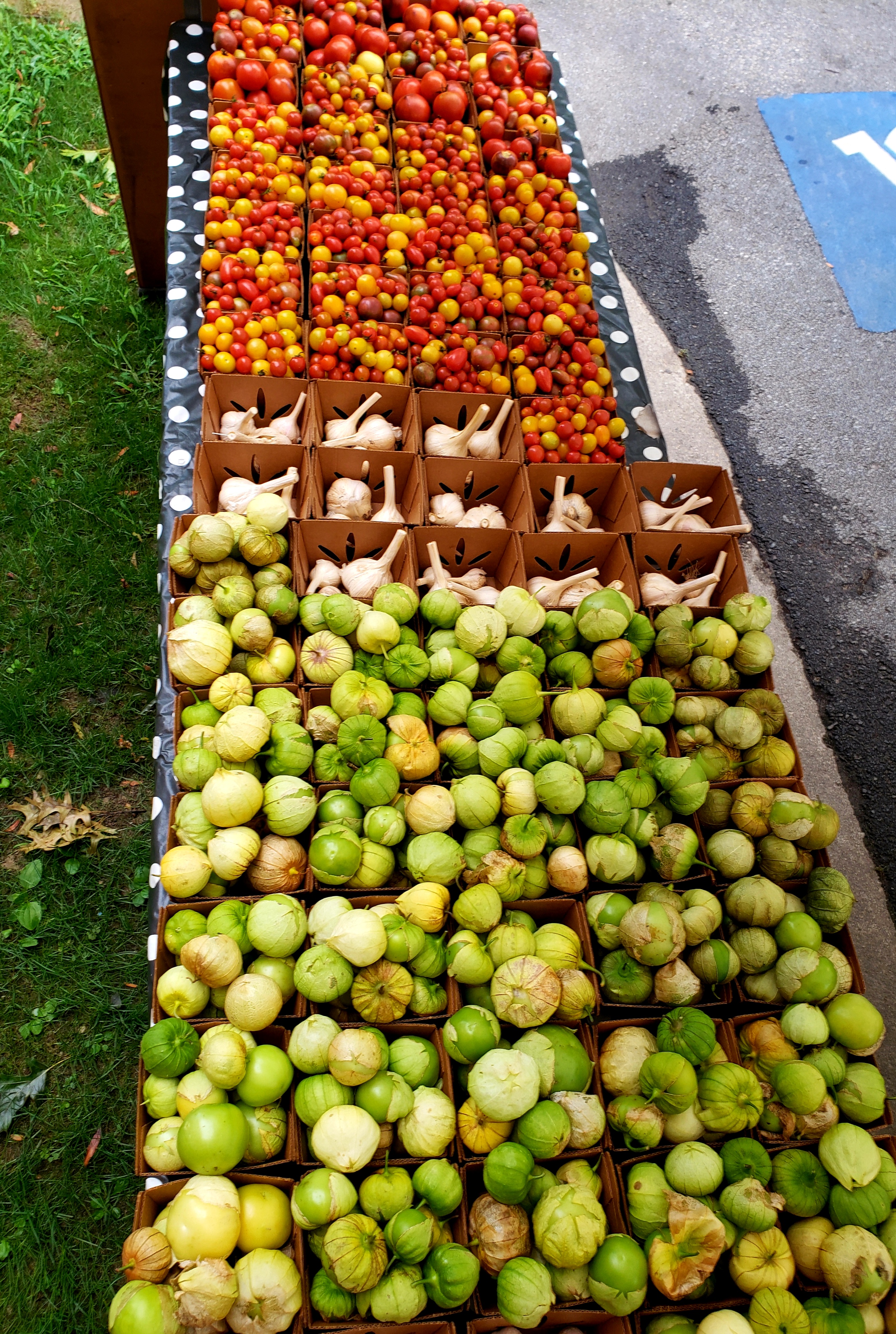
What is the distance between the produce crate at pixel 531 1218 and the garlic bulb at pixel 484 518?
2.23m

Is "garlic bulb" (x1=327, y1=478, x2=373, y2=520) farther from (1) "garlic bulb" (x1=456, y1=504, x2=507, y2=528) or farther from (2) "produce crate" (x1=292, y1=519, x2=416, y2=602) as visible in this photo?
(1) "garlic bulb" (x1=456, y1=504, x2=507, y2=528)

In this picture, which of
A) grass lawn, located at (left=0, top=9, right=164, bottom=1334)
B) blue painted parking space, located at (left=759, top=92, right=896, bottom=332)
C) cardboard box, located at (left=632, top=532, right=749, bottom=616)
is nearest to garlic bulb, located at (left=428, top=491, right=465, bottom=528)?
cardboard box, located at (left=632, top=532, right=749, bottom=616)

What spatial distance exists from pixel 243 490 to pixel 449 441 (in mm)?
943

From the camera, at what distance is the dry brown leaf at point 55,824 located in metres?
3.95

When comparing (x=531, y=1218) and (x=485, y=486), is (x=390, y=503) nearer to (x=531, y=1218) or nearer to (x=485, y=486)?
(x=485, y=486)

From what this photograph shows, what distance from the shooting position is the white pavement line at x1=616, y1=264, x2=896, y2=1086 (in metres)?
4.32

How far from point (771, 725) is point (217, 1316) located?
2440 mm

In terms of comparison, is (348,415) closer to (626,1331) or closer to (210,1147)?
(210,1147)

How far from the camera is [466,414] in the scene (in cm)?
382

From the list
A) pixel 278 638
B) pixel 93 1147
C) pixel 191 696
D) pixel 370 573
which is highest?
pixel 370 573

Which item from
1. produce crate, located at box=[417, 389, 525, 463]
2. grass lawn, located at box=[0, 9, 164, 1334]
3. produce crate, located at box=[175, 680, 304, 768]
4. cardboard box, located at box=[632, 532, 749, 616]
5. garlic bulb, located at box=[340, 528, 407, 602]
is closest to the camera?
produce crate, located at box=[175, 680, 304, 768]

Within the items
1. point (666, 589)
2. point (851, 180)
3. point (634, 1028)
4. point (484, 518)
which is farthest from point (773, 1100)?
point (851, 180)

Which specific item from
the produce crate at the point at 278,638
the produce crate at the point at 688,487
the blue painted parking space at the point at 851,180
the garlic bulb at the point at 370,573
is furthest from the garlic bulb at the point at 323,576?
the blue painted parking space at the point at 851,180

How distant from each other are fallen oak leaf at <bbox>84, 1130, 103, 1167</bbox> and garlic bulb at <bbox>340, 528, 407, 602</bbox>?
241 cm
